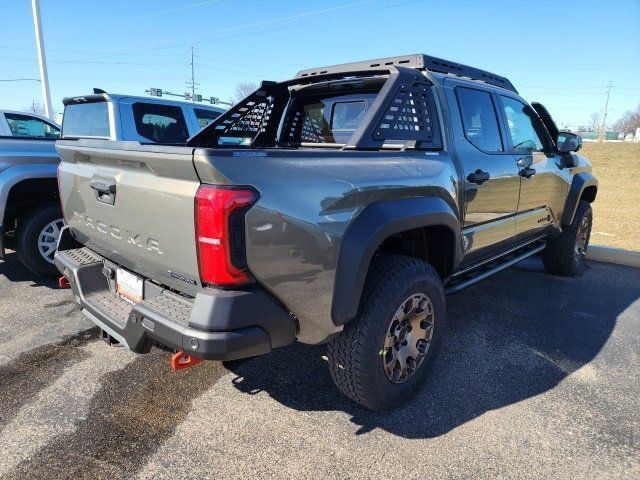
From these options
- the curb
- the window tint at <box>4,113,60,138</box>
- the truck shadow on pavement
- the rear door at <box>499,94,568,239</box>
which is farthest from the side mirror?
the window tint at <box>4,113,60,138</box>

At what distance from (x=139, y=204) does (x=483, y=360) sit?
101 inches

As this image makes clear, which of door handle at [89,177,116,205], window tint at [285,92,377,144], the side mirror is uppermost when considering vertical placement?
window tint at [285,92,377,144]

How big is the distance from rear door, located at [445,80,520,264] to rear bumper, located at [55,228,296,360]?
1710 millimetres

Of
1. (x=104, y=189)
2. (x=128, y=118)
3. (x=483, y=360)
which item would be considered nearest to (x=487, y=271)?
(x=483, y=360)

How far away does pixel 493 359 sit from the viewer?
3248 mm

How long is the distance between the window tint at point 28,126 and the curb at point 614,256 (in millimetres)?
8268

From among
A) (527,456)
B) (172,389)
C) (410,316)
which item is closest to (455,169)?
(410,316)

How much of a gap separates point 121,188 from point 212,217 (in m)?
0.73

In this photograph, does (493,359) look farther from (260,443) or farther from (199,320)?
(199,320)

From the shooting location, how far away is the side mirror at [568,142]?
14.2 feet

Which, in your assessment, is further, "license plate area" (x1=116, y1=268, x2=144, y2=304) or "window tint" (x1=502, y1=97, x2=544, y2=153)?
"window tint" (x1=502, y1=97, x2=544, y2=153)

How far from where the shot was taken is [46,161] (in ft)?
14.6

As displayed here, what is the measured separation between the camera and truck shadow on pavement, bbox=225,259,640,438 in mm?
2643

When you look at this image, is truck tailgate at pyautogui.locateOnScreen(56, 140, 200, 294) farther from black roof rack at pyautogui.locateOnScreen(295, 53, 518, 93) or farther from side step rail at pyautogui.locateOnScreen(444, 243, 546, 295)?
side step rail at pyautogui.locateOnScreen(444, 243, 546, 295)
